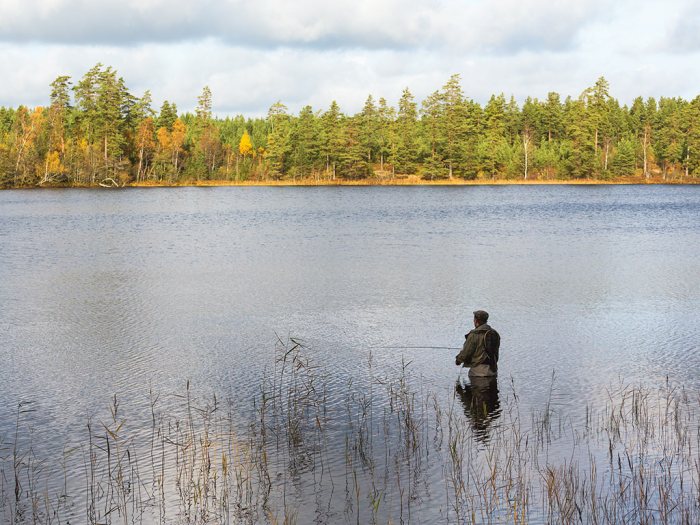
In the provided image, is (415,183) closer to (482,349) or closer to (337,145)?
(337,145)

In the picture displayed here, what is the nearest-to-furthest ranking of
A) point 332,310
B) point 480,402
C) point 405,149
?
point 480,402 → point 332,310 → point 405,149

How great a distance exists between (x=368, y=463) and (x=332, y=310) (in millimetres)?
12711

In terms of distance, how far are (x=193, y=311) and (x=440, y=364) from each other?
398 inches

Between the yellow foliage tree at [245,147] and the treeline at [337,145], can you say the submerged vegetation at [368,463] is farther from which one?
the yellow foliage tree at [245,147]

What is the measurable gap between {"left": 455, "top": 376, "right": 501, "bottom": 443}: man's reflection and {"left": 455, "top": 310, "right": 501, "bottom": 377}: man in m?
0.18

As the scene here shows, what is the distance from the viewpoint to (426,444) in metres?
12.7

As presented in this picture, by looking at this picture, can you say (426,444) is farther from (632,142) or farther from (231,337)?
(632,142)

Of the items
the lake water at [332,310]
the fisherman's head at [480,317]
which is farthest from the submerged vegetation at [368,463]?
the fisherman's head at [480,317]

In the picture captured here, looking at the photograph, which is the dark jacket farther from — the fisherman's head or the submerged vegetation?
the submerged vegetation

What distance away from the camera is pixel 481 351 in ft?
53.4

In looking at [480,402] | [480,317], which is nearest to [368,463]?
[480,402]

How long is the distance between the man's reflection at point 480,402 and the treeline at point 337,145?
378 ft

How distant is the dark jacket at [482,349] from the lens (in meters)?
16.2

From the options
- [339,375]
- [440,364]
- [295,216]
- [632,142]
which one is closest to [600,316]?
[440,364]
